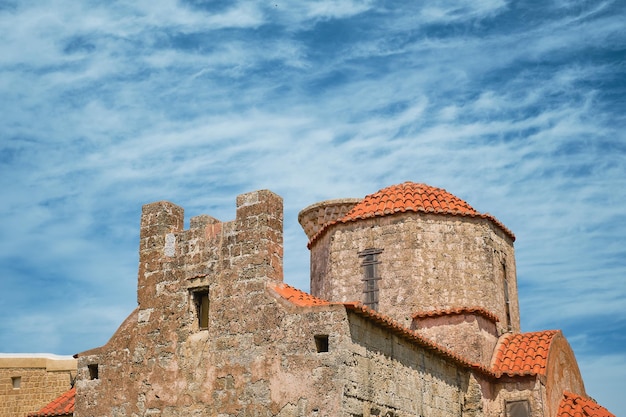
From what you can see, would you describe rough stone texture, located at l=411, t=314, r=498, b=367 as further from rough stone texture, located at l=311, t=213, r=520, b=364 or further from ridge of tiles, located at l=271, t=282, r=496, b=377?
ridge of tiles, located at l=271, t=282, r=496, b=377

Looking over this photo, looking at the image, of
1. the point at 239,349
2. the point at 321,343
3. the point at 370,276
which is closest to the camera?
the point at 321,343

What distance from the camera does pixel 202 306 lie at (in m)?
10.9

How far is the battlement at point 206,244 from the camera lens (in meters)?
10.4

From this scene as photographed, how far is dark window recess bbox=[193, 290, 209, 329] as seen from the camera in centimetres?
1080

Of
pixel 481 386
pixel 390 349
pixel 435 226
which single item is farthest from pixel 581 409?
pixel 390 349

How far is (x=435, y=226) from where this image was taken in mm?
15062

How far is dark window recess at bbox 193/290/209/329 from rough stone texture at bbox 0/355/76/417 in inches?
390

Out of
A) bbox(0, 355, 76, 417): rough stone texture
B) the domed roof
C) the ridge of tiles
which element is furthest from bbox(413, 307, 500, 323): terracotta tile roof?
bbox(0, 355, 76, 417): rough stone texture

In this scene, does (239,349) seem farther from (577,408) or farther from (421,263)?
(577,408)

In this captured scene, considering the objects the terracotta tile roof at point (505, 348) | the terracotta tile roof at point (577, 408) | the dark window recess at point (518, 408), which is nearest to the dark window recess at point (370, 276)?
the terracotta tile roof at point (505, 348)

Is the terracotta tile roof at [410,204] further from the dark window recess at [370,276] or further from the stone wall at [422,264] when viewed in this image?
the dark window recess at [370,276]

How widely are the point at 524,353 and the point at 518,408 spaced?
48.3 inches

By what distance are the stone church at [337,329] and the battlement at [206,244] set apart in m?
0.02

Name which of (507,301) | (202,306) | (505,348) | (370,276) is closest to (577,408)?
(505,348)
